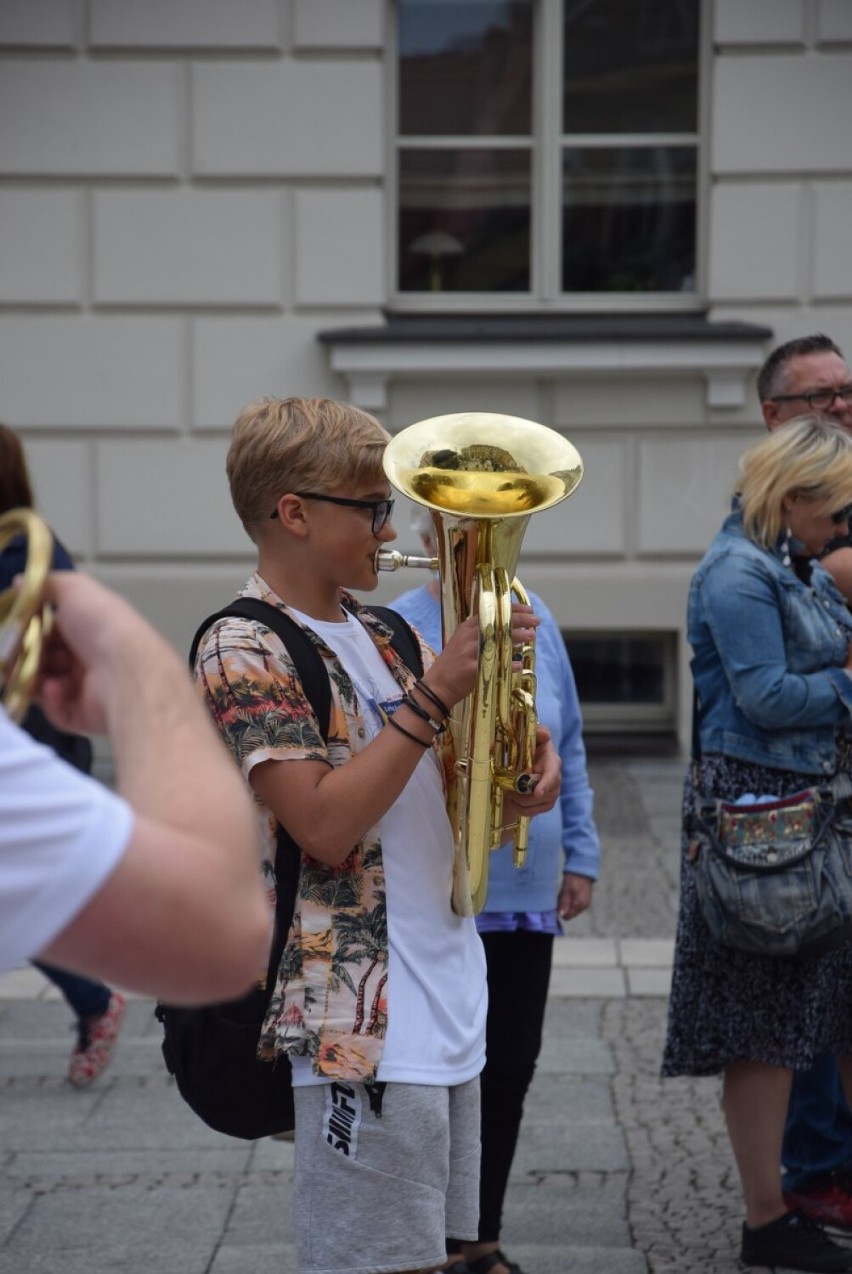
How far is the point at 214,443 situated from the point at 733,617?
530 centimetres

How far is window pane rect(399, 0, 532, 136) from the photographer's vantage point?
8516mm

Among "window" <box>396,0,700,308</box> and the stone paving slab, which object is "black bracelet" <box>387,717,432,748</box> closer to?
the stone paving slab

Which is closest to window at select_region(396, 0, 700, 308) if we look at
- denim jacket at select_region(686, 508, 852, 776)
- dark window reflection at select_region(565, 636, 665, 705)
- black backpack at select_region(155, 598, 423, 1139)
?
dark window reflection at select_region(565, 636, 665, 705)

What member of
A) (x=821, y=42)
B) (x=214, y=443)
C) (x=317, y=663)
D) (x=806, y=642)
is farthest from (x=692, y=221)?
(x=317, y=663)

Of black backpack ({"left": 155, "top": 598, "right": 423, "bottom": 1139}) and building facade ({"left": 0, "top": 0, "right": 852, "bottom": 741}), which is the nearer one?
black backpack ({"left": 155, "top": 598, "right": 423, "bottom": 1139})

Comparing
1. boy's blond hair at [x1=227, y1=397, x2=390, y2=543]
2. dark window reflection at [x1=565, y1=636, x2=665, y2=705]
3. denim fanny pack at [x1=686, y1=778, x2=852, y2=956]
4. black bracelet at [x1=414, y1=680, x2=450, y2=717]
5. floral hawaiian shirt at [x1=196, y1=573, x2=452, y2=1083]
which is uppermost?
boy's blond hair at [x1=227, y1=397, x2=390, y2=543]

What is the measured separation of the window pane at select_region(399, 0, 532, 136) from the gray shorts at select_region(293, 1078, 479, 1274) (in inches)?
278

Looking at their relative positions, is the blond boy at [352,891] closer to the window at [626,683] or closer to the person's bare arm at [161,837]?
the person's bare arm at [161,837]

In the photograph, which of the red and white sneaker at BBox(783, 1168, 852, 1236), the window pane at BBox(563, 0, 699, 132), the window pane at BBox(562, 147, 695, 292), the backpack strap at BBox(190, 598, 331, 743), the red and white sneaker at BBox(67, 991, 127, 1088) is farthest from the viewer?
the window pane at BBox(562, 147, 695, 292)

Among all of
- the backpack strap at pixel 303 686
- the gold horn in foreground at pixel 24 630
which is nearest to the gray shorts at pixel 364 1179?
the backpack strap at pixel 303 686

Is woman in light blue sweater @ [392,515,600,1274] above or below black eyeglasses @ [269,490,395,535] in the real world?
below

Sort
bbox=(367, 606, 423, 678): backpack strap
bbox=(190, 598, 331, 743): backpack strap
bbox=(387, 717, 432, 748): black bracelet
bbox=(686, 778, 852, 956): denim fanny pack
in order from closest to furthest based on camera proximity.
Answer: bbox=(387, 717, 432, 748): black bracelet
bbox=(190, 598, 331, 743): backpack strap
bbox=(367, 606, 423, 678): backpack strap
bbox=(686, 778, 852, 956): denim fanny pack

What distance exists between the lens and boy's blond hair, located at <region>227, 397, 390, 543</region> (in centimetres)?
248

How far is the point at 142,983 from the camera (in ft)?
4.13
